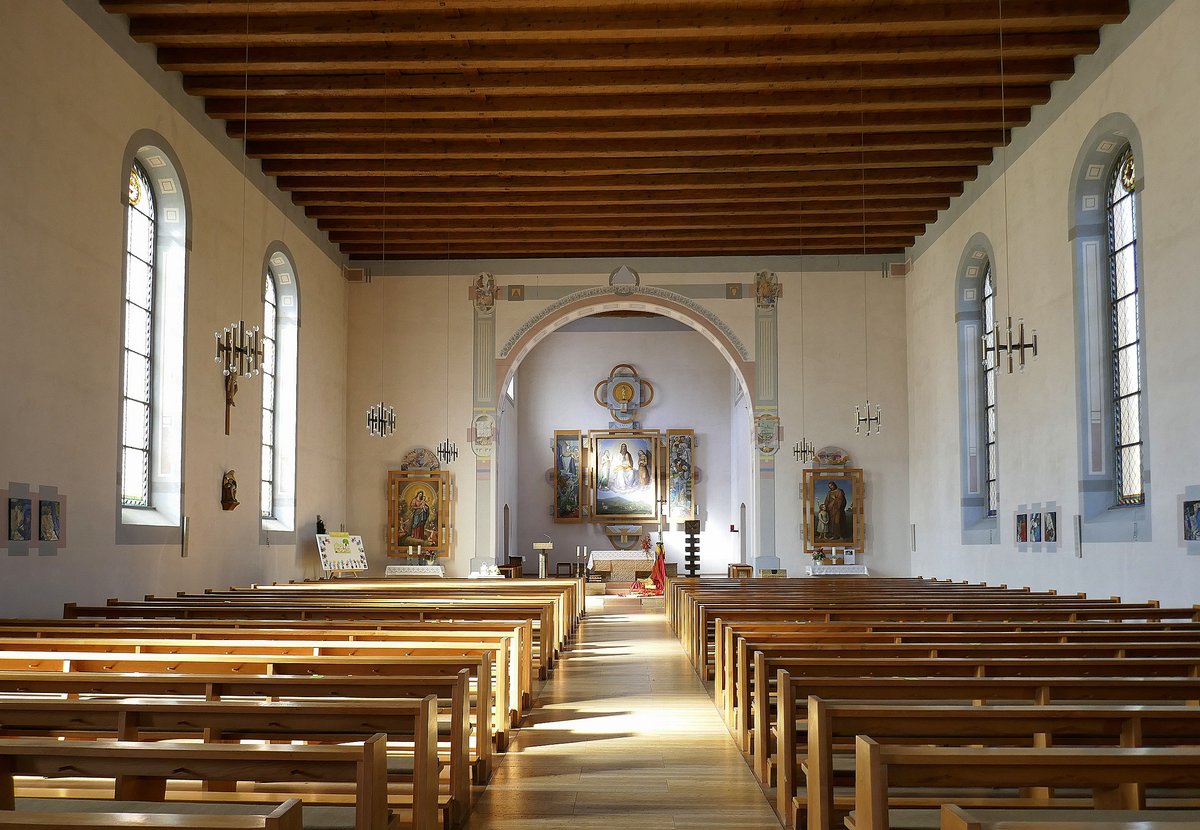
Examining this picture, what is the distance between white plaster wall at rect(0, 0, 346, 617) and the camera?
8.77 m

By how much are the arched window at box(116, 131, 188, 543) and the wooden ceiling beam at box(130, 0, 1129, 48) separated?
1494mm

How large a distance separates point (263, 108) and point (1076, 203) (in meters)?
8.81

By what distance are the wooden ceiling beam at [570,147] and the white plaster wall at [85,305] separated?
1.02m

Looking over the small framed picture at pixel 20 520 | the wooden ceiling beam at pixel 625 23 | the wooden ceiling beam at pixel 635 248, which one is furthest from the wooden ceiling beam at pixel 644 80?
the wooden ceiling beam at pixel 635 248

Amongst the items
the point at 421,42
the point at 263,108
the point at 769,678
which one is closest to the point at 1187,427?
the point at 769,678

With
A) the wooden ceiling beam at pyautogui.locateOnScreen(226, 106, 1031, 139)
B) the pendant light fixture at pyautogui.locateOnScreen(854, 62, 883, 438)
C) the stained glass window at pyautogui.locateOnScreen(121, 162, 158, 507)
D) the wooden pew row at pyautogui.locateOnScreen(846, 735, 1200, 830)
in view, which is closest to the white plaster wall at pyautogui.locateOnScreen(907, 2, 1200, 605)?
the pendant light fixture at pyautogui.locateOnScreen(854, 62, 883, 438)

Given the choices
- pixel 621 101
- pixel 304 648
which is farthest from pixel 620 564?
pixel 304 648

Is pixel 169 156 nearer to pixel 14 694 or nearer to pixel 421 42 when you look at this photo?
pixel 421 42

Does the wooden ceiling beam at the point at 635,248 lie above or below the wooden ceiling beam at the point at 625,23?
below

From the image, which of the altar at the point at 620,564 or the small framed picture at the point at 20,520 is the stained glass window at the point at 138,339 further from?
the altar at the point at 620,564

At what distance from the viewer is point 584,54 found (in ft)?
36.4

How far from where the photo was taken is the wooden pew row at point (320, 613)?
7809 millimetres

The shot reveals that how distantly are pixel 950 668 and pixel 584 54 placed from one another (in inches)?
320

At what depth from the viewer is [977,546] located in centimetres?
1483
